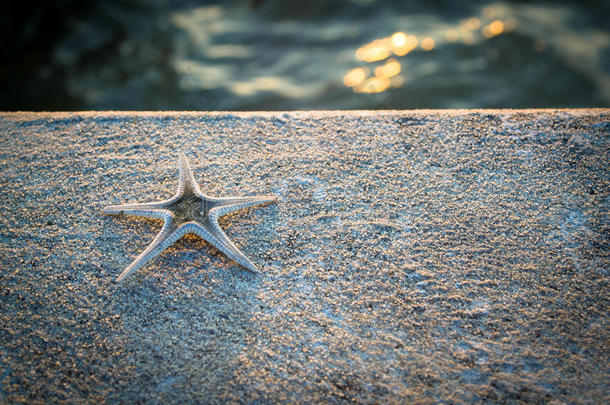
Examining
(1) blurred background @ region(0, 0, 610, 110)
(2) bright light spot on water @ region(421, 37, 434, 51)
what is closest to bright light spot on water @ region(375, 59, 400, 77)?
(1) blurred background @ region(0, 0, 610, 110)

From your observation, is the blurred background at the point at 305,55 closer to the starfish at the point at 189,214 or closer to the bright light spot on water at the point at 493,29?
the bright light spot on water at the point at 493,29

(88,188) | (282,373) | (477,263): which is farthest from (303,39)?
(282,373)

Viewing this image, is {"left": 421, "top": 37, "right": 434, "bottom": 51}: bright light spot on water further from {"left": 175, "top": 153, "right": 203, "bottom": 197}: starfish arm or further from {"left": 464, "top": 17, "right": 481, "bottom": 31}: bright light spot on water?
{"left": 175, "top": 153, "right": 203, "bottom": 197}: starfish arm

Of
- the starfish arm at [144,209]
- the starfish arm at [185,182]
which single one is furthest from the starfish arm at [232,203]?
the starfish arm at [144,209]

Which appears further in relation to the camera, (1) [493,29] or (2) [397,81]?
(1) [493,29]

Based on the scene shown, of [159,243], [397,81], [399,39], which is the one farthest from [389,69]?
[159,243]

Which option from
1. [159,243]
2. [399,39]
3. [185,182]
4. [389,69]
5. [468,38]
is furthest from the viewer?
[399,39]

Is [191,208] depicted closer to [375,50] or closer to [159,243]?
[159,243]

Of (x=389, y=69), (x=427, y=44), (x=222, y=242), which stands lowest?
(x=222, y=242)
